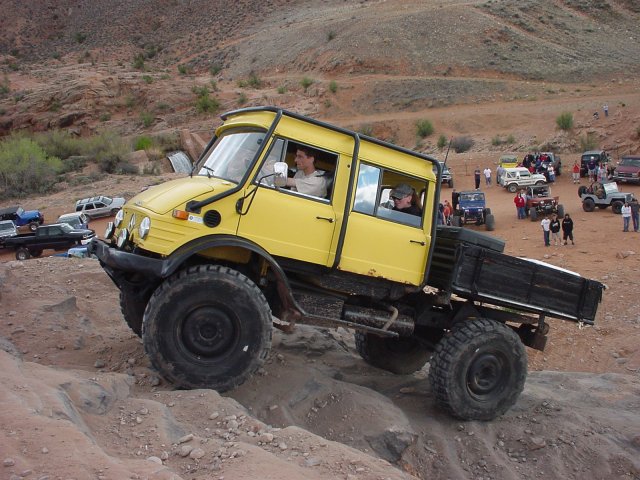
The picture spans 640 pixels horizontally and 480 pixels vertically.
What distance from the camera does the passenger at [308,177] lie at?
6441 millimetres

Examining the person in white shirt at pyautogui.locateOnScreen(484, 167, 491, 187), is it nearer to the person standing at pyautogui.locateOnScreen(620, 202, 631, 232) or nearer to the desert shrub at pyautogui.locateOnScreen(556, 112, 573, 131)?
the desert shrub at pyautogui.locateOnScreen(556, 112, 573, 131)

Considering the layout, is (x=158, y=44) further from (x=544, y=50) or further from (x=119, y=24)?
(x=544, y=50)

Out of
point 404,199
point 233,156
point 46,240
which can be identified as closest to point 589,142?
point 46,240

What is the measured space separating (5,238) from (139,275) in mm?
23058

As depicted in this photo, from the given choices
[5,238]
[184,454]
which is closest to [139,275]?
[184,454]

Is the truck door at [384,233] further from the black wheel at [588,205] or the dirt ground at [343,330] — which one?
the black wheel at [588,205]

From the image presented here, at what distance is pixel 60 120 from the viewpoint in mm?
52594

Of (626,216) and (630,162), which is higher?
(630,162)

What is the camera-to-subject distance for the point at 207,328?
19.7 feet

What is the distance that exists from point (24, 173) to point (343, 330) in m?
34.3

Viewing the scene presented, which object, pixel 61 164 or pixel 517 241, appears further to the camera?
pixel 61 164

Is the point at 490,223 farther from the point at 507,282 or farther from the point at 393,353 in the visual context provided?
the point at 507,282

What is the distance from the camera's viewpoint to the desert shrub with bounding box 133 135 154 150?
4612cm

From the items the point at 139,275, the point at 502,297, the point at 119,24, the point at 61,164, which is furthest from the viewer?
the point at 119,24
